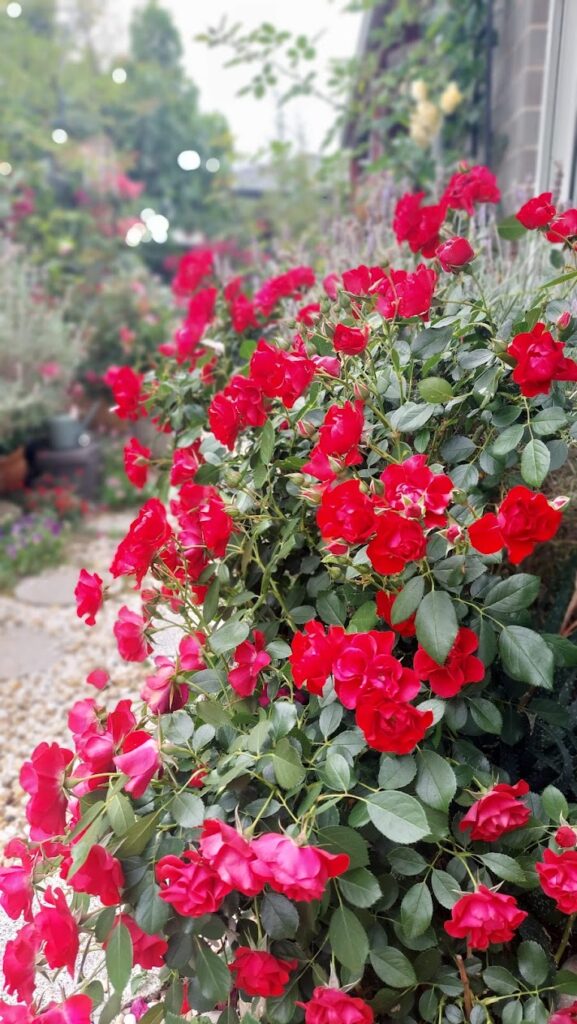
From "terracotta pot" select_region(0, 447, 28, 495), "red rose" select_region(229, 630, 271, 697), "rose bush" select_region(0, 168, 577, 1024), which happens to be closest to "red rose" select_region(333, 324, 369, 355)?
"rose bush" select_region(0, 168, 577, 1024)

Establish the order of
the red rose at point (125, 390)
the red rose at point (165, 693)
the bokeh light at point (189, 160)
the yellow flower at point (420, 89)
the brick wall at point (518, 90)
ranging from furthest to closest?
the bokeh light at point (189, 160) < the yellow flower at point (420, 89) < the brick wall at point (518, 90) < the red rose at point (125, 390) < the red rose at point (165, 693)

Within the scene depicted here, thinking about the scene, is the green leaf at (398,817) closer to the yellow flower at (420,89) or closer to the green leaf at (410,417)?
the green leaf at (410,417)

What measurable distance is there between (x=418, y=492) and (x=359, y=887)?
1.38ft

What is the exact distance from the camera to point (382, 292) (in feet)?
3.88

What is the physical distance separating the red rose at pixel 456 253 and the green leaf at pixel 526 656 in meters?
0.53

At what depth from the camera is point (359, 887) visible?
0.77 m

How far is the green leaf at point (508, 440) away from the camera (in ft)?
3.02

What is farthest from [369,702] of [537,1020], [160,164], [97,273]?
[160,164]

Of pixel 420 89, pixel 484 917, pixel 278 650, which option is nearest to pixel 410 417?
pixel 278 650

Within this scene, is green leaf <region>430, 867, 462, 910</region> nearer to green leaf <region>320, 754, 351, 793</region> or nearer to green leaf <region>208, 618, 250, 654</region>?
green leaf <region>320, 754, 351, 793</region>

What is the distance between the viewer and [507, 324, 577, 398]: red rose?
2.86 feet

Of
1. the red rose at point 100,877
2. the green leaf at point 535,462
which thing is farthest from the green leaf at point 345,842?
the green leaf at point 535,462

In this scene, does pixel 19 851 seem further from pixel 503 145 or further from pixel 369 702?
pixel 503 145

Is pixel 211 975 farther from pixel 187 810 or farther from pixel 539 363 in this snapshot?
pixel 539 363
